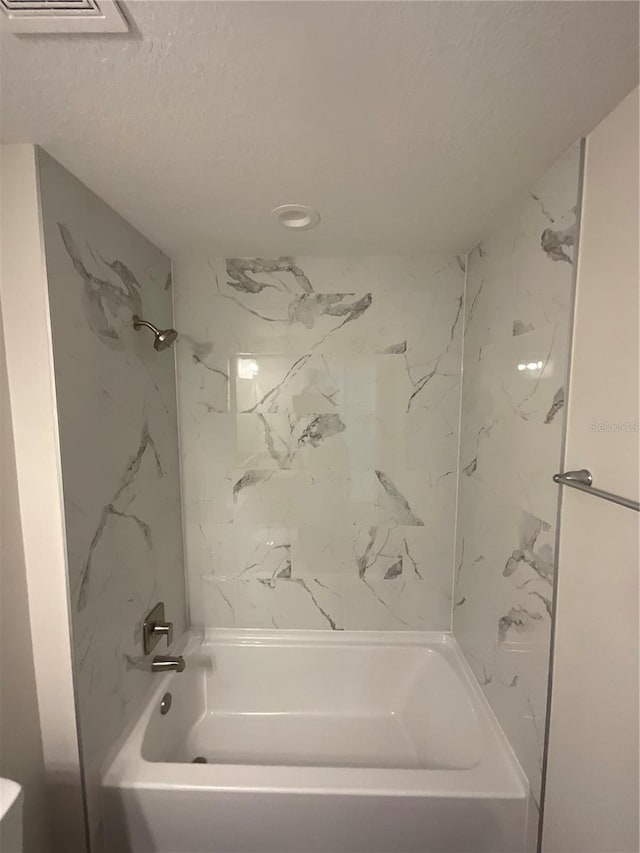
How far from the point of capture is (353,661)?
189cm

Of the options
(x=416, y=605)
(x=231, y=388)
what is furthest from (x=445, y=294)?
(x=416, y=605)

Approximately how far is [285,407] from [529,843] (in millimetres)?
1550

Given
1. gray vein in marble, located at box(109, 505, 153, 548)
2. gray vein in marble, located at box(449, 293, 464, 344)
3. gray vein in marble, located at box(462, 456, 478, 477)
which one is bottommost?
gray vein in marble, located at box(109, 505, 153, 548)

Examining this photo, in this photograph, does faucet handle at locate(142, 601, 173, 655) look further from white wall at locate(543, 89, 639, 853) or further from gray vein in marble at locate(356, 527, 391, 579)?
white wall at locate(543, 89, 639, 853)

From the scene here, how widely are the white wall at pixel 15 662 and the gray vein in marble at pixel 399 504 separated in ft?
4.22

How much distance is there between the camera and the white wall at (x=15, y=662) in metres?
0.98

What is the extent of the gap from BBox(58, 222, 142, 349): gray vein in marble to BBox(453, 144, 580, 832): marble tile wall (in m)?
1.20

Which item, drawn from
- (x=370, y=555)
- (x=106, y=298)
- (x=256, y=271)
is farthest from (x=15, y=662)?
(x=256, y=271)

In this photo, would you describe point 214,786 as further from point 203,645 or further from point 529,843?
point 529,843

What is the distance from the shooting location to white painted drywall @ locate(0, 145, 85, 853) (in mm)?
954

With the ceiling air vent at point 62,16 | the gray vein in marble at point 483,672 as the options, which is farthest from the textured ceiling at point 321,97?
the gray vein in marble at point 483,672

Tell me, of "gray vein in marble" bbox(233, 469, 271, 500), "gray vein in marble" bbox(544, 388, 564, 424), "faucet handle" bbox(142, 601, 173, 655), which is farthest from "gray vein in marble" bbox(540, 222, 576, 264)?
"faucet handle" bbox(142, 601, 173, 655)

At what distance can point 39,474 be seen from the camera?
3.33ft

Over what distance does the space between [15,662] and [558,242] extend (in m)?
1.65
